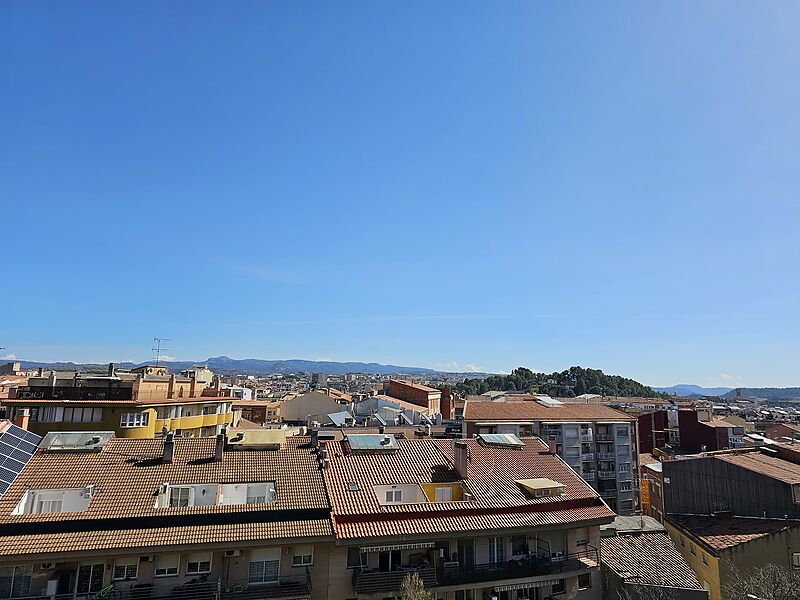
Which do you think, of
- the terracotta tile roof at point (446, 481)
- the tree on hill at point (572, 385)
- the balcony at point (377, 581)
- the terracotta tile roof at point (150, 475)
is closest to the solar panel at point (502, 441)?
the terracotta tile roof at point (446, 481)

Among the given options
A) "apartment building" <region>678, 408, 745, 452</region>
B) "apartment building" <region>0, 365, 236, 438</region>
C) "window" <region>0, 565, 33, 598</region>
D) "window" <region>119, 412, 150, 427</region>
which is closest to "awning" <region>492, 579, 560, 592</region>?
"window" <region>0, 565, 33, 598</region>

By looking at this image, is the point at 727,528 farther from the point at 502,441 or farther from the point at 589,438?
the point at 589,438

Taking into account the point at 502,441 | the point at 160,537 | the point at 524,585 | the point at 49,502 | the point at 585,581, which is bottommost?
the point at 585,581

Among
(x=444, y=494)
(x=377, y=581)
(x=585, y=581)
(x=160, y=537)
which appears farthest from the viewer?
(x=444, y=494)

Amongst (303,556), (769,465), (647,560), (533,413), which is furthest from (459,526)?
(533,413)

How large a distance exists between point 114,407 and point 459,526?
1016 inches

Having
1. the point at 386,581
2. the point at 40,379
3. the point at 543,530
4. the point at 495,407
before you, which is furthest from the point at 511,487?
the point at 40,379

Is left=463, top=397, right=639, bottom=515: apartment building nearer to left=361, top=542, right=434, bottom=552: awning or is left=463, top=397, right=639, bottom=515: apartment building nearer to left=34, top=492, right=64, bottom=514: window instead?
left=361, top=542, right=434, bottom=552: awning

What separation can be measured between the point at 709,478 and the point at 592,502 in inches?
589

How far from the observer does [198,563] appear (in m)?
19.4

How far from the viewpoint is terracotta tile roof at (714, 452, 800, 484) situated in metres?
31.4

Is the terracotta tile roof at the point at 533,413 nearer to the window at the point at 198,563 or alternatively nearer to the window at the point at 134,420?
the window at the point at 134,420

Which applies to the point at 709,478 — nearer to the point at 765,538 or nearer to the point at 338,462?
the point at 765,538

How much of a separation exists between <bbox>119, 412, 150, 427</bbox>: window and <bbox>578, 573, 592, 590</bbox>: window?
2875 cm
